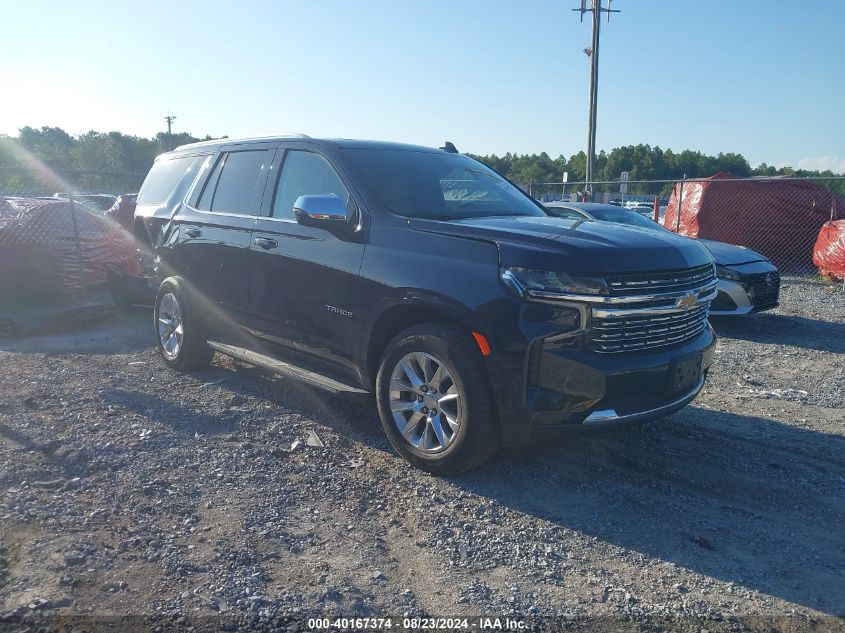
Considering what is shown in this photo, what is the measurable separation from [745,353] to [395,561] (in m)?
5.86

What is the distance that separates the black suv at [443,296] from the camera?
12.4 feet

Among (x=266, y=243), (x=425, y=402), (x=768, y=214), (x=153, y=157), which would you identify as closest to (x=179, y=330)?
(x=266, y=243)

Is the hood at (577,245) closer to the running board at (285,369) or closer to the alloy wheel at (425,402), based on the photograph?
the alloy wheel at (425,402)

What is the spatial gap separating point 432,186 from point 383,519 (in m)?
2.38

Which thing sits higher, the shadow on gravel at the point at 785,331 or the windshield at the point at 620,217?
the windshield at the point at 620,217

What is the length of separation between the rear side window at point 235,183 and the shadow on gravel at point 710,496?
289cm

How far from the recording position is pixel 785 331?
923 centimetres

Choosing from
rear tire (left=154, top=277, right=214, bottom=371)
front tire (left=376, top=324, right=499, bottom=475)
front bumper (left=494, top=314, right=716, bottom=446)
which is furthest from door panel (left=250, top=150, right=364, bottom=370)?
front bumper (left=494, top=314, right=716, bottom=446)

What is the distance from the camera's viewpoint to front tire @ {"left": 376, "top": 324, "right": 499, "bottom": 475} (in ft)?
13.0

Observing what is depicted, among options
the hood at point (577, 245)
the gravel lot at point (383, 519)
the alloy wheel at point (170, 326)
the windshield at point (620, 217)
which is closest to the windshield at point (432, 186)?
the hood at point (577, 245)

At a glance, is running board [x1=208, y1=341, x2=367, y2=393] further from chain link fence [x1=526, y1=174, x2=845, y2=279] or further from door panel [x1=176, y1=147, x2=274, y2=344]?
chain link fence [x1=526, y1=174, x2=845, y2=279]

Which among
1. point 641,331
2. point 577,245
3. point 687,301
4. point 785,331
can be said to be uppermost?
point 577,245

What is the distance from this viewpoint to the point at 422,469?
4344mm

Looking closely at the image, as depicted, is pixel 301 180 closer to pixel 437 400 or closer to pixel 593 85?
pixel 437 400
